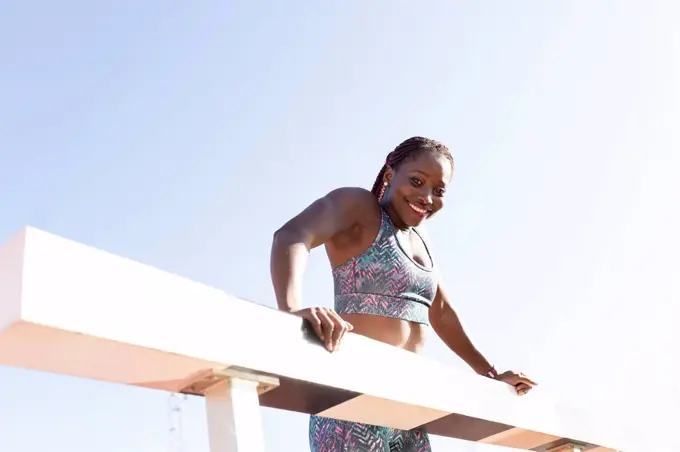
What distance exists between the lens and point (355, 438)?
2553 millimetres

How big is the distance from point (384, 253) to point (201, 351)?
5.35ft

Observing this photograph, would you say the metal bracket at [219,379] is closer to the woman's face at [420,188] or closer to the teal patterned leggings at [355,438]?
the teal patterned leggings at [355,438]

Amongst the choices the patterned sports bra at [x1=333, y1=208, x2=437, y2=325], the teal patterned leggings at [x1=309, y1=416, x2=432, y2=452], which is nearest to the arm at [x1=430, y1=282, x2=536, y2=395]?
the patterned sports bra at [x1=333, y1=208, x2=437, y2=325]

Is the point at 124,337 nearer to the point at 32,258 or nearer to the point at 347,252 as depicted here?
the point at 32,258

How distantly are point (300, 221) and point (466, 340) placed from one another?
1.22m

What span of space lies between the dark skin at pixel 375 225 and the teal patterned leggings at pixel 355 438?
1.04ft

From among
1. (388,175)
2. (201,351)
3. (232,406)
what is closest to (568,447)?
(388,175)

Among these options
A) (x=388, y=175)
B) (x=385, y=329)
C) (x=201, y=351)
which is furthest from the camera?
(x=388, y=175)

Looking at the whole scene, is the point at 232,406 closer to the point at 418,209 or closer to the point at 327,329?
the point at 327,329

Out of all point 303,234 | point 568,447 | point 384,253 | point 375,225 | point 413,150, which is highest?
point 413,150

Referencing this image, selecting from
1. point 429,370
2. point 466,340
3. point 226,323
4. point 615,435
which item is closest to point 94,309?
point 226,323

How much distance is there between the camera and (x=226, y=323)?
1.37m

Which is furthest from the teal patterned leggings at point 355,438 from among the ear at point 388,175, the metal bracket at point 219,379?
the metal bracket at point 219,379

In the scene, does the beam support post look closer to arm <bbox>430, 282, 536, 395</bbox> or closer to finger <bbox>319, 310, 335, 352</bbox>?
finger <bbox>319, 310, 335, 352</bbox>
